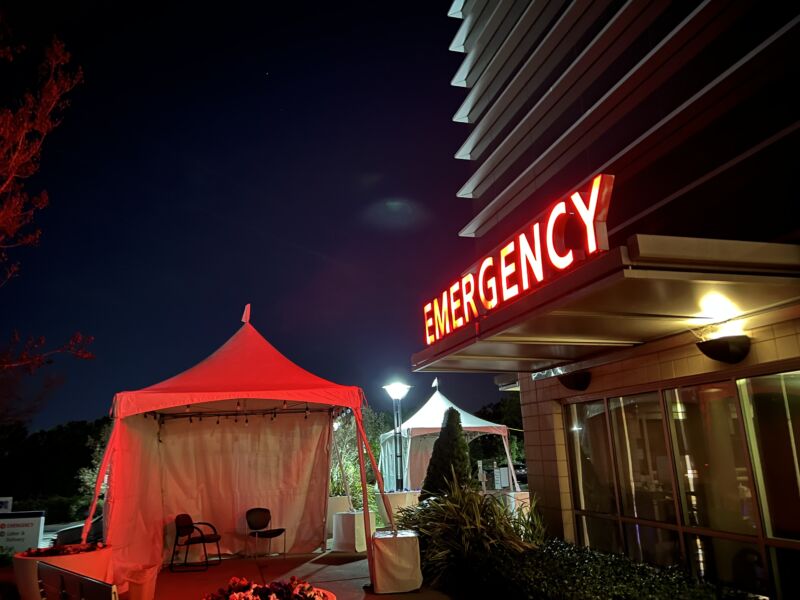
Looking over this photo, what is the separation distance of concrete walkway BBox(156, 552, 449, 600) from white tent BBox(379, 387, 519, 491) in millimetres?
5932

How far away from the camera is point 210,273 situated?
127ft

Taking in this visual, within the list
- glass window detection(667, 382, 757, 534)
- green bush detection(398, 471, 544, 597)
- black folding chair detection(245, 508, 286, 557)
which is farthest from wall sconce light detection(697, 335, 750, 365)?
black folding chair detection(245, 508, 286, 557)

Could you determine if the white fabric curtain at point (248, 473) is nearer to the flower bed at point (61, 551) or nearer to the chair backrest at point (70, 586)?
the flower bed at point (61, 551)

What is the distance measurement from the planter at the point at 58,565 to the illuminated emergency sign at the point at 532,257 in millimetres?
4506

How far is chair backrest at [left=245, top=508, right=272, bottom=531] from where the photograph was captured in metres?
9.58

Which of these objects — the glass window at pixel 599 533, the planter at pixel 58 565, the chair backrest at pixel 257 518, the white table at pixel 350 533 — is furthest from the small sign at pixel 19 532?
the glass window at pixel 599 533

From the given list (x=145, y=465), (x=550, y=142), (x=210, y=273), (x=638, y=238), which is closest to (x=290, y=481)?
(x=145, y=465)

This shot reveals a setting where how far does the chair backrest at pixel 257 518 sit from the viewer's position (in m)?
9.58

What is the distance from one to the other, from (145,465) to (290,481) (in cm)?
256

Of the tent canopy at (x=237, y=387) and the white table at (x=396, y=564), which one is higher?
the tent canopy at (x=237, y=387)

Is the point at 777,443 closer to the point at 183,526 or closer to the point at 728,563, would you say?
the point at 728,563

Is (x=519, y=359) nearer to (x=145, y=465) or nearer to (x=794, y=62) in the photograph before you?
(x=794, y=62)

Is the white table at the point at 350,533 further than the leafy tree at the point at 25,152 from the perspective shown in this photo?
Yes

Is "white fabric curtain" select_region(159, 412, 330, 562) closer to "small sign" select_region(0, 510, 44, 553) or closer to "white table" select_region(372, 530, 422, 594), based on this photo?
"small sign" select_region(0, 510, 44, 553)
